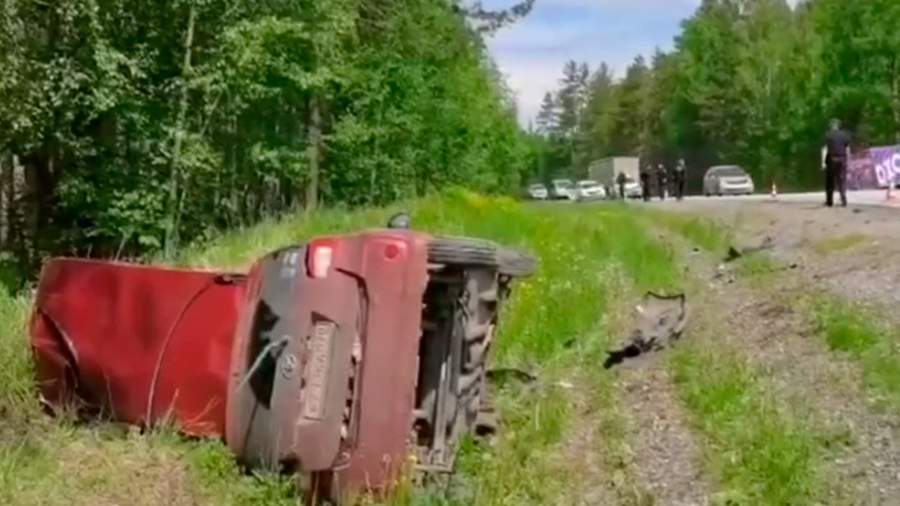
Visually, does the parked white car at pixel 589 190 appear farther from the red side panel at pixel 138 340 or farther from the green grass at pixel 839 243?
the red side panel at pixel 138 340

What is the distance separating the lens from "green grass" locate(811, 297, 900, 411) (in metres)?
7.55

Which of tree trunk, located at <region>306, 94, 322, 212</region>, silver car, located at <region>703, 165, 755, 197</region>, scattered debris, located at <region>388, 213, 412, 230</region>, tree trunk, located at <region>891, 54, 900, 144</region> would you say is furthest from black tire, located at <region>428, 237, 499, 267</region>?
tree trunk, located at <region>891, 54, 900, 144</region>

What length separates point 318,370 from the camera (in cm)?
535

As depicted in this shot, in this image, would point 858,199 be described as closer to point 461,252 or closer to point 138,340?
point 461,252

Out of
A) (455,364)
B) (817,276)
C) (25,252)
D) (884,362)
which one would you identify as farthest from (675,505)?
(25,252)

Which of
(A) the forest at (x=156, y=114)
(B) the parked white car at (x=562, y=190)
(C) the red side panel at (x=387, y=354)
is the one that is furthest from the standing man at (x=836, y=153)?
(B) the parked white car at (x=562, y=190)

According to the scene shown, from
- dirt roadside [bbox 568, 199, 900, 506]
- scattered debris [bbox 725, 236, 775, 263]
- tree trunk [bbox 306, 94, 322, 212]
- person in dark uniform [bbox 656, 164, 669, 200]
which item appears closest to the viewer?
dirt roadside [bbox 568, 199, 900, 506]

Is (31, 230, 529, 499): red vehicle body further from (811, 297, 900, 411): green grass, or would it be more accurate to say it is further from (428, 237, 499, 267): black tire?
(811, 297, 900, 411): green grass

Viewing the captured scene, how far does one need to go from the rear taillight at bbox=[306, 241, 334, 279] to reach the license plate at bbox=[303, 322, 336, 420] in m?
Answer: 0.22

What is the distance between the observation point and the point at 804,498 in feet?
18.9

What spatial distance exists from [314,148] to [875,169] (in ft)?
66.8

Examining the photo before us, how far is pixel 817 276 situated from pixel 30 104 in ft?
40.8

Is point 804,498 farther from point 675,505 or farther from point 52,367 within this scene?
point 52,367

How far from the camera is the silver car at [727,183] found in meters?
55.6
